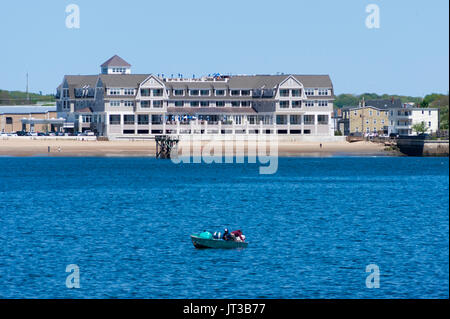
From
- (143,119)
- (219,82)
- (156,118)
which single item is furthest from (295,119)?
(143,119)

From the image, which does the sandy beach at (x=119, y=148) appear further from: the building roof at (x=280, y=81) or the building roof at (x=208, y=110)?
the building roof at (x=280, y=81)

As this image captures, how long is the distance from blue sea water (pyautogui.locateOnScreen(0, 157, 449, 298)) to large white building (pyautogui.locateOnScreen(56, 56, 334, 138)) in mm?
81231

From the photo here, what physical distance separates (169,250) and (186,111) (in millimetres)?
144598

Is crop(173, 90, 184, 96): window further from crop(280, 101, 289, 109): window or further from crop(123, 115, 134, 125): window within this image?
crop(280, 101, 289, 109): window

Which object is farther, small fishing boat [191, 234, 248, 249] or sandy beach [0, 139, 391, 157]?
sandy beach [0, 139, 391, 157]

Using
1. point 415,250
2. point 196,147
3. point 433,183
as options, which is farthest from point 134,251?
point 196,147

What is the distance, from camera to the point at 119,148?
169 metres

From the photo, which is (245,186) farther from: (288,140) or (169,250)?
(288,140)

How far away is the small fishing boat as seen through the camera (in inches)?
1917

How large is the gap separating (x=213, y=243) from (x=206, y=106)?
147 meters

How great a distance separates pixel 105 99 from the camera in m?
188

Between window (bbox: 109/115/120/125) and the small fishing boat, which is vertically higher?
window (bbox: 109/115/120/125)

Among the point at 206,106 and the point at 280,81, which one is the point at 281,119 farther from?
the point at 206,106

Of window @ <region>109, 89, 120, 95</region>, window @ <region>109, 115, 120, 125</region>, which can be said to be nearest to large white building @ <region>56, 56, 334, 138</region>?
window @ <region>109, 89, 120, 95</region>
